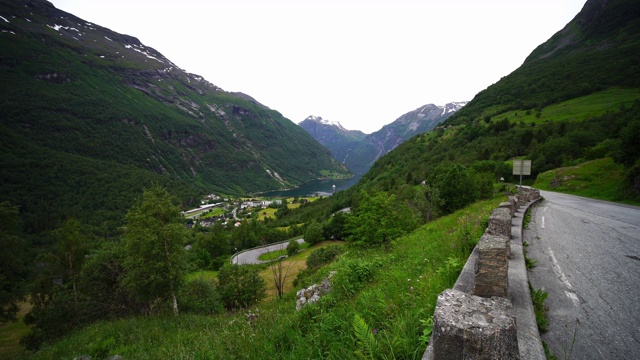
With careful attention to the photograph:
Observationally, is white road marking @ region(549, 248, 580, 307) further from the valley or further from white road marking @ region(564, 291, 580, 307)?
the valley

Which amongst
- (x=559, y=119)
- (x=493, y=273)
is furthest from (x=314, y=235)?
(x=559, y=119)

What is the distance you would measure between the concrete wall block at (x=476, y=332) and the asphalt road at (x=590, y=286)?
1.78 metres

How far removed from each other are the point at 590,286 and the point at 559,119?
351 ft

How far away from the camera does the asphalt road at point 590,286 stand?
11.8 ft

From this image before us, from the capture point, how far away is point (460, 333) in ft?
6.75

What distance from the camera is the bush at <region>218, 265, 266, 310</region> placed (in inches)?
1211

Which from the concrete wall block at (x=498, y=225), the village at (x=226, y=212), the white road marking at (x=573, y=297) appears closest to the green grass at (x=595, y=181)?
the concrete wall block at (x=498, y=225)

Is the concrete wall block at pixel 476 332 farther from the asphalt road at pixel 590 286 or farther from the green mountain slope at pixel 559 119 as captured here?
the green mountain slope at pixel 559 119

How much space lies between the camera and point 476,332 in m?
2.02

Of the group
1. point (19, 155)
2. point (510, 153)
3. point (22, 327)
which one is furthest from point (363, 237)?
point (19, 155)

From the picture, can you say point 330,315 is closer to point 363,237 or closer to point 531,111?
point 363,237

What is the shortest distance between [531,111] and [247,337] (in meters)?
133

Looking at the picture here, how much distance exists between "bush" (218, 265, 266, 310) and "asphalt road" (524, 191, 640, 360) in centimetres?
2883

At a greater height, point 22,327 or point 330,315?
point 330,315
